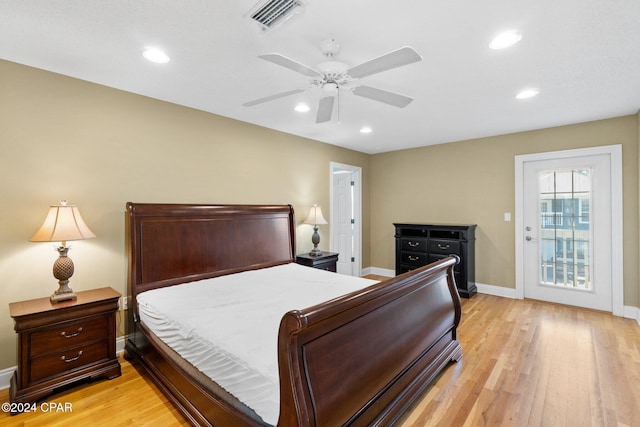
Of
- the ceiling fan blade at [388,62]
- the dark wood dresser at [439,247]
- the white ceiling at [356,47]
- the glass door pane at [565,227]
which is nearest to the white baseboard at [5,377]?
the white ceiling at [356,47]

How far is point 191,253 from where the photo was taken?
3.06m

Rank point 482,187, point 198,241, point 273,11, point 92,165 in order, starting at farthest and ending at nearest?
1. point 482,187
2. point 198,241
3. point 92,165
4. point 273,11

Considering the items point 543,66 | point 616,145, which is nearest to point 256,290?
point 543,66

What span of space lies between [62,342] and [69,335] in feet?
0.19

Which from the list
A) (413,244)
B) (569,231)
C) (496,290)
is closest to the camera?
(569,231)

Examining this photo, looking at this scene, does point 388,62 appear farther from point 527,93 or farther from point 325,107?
point 527,93

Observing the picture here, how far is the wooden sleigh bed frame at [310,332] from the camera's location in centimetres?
129

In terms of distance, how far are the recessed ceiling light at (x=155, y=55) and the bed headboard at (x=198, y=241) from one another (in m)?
1.27

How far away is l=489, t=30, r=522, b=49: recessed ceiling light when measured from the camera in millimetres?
1908

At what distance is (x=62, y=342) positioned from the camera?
221cm

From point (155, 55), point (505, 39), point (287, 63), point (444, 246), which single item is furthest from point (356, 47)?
point (444, 246)

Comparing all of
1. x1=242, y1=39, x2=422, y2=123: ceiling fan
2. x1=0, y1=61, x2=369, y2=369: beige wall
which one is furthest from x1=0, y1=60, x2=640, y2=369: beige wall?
x1=242, y1=39, x2=422, y2=123: ceiling fan

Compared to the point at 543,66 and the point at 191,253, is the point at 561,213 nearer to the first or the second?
the point at 543,66

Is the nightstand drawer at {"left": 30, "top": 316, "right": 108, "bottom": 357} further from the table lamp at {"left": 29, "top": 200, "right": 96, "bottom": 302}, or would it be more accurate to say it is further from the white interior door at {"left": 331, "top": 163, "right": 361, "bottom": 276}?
the white interior door at {"left": 331, "top": 163, "right": 361, "bottom": 276}
